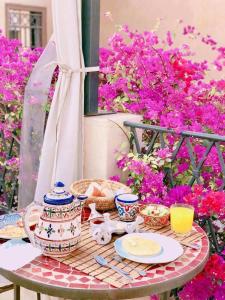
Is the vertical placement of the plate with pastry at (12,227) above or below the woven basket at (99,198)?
below

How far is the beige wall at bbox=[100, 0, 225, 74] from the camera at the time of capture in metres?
5.61

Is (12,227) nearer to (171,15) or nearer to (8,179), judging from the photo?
(8,179)

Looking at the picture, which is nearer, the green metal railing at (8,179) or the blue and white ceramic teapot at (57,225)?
the blue and white ceramic teapot at (57,225)

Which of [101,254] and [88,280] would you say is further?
[101,254]

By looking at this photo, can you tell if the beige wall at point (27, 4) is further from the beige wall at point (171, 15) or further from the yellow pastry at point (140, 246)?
the yellow pastry at point (140, 246)

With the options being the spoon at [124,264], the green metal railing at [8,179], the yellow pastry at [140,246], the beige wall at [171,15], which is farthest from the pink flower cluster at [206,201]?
the beige wall at [171,15]

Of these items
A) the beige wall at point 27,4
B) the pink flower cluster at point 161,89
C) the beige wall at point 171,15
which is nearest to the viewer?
the pink flower cluster at point 161,89

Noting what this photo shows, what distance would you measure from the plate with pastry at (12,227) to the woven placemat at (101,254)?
7.9 inches

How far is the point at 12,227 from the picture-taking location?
5.24 ft

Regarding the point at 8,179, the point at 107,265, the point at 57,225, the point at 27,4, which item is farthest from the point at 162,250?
the point at 27,4

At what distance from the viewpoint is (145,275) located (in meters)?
1.30

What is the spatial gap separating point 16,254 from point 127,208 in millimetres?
421

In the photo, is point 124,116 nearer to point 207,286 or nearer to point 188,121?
point 188,121

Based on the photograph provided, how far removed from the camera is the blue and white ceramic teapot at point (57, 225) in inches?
53.5
